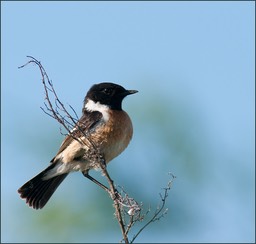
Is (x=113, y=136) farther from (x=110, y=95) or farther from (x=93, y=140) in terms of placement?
(x=110, y=95)

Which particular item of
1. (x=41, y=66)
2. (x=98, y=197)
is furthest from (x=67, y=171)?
(x=98, y=197)

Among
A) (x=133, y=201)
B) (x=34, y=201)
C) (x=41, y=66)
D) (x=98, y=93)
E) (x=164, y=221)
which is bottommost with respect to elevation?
(x=164, y=221)

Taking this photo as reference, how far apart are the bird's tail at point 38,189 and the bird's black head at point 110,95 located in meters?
0.70

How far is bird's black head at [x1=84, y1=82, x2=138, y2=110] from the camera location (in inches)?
247

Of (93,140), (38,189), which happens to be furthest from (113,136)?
(38,189)

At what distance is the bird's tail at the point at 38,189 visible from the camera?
6363 millimetres

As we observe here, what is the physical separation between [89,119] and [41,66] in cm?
153

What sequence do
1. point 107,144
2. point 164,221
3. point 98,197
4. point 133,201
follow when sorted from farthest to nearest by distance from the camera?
point 164,221 < point 98,197 < point 107,144 < point 133,201

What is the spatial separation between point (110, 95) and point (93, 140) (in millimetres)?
879

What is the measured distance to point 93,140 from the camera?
5.49 meters

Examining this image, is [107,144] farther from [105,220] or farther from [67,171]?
[105,220]

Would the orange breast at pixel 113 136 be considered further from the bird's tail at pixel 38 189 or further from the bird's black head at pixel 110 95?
the bird's tail at pixel 38 189

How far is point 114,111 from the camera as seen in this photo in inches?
241

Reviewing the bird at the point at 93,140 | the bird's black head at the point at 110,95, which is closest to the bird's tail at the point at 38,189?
the bird at the point at 93,140
